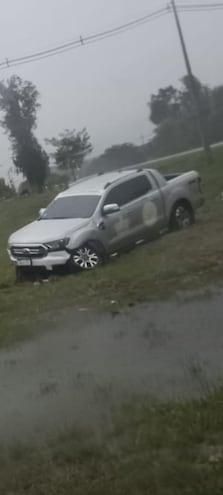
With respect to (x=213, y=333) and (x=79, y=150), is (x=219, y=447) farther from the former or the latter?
(x=79, y=150)

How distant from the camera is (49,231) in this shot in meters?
15.6

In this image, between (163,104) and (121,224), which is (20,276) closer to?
(121,224)

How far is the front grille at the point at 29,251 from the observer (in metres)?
15.3

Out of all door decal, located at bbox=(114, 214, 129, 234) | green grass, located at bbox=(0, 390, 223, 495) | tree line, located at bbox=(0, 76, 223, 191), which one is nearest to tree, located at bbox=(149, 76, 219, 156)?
tree line, located at bbox=(0, 76, 223, 191)

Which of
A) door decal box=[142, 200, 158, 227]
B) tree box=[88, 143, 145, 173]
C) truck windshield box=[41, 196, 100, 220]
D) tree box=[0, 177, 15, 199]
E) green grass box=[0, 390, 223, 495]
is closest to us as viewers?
green grass box=[0, 390, 223, 495]

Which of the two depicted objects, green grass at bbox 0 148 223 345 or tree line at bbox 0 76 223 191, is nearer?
green grass at bbox 0 148 223 345

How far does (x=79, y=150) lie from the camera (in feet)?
145

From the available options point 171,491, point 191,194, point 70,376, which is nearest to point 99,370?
point 70,376

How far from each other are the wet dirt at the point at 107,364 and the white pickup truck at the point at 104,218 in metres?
4.62

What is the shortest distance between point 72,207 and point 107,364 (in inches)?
349

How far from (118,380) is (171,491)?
108 inches

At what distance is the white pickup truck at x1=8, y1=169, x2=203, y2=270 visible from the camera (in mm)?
15320

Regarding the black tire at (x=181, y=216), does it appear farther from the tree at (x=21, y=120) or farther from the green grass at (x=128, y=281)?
the tree at (x=21, y=120)

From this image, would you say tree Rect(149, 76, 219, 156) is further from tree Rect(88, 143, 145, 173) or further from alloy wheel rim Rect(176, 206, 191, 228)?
alloy wheel rim Rect(176, 206, 191, 228)
